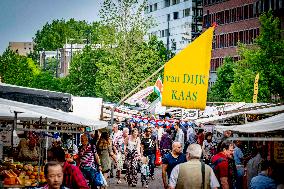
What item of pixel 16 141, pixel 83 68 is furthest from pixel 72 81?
pixel 16 141

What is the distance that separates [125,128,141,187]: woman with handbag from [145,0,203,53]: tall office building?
100 meters

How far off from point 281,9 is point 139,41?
803 inches

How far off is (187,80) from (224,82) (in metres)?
82.2

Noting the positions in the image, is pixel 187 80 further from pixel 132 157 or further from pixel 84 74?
pixel 84 74

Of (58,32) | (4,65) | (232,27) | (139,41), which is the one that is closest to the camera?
(139,41)

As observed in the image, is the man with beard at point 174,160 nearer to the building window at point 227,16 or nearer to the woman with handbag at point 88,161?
the woman with handbag at point 88,161

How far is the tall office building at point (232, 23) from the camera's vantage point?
105875 mm

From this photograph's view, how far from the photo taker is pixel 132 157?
30.1 metres

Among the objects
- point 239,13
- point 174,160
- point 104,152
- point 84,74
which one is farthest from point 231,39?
point 174,160

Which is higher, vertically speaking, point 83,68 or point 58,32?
point 58,32

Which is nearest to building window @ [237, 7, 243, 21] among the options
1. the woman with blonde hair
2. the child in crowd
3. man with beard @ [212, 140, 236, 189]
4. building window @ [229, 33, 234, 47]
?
building window @ [229, 33, 234, 47]

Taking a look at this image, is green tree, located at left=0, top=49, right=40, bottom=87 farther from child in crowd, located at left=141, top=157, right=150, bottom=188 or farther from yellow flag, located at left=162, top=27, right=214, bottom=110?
yellow flag, located at left=162, top=27, right=214, bottom=110

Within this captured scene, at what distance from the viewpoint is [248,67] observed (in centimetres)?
7850

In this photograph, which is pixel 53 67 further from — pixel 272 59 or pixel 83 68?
pixel 272 59
